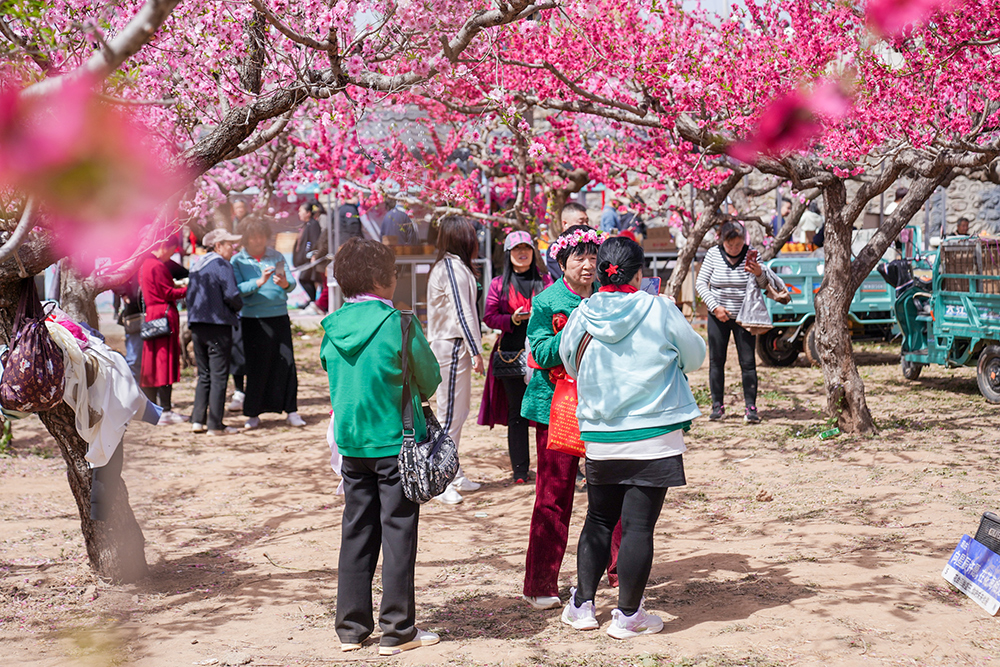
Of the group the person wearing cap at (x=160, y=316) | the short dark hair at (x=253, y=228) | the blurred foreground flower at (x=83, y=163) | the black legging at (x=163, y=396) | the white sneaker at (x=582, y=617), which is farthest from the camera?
the black legging at (x=163, y=396)

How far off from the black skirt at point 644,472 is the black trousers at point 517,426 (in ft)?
6.74

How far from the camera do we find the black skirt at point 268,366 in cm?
833

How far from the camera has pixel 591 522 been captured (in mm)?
3664

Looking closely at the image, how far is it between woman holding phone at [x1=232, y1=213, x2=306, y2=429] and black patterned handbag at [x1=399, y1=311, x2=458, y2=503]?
486 centimetres

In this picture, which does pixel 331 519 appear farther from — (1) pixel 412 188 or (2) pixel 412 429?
(1) pixel 412 188

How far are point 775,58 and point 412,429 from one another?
4.72m

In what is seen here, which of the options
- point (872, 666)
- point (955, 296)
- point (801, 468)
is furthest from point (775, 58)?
point (872, 666)

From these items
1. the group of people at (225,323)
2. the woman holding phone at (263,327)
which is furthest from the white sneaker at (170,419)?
→ the woman holding phone at (263,327)

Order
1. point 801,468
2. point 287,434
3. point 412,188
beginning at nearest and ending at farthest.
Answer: point 801,468 < point 287,434 < point 412,188

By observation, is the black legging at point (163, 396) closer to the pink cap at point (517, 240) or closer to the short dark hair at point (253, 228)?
the short dark hair at point (253, 228)

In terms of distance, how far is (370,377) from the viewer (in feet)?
11.5

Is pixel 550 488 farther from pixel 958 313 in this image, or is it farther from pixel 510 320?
pixel 958 313

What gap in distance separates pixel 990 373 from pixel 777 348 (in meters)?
3.10

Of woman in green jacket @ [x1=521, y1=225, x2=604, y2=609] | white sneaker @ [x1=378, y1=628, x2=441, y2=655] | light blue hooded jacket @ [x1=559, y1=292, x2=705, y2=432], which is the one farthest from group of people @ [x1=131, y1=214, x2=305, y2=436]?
light blue hooded jacket @ [x1=559, y1=292, x2=705, y2=432]
